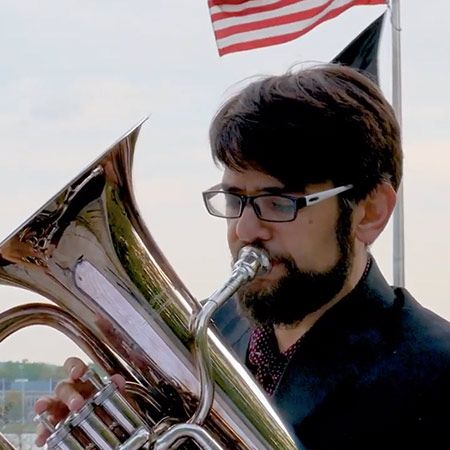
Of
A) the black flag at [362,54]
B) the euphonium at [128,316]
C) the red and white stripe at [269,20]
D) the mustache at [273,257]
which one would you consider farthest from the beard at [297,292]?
the red and white stripe at [269,20]

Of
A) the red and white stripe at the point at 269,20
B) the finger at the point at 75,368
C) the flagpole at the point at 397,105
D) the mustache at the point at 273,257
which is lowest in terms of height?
the flagpole at the point at 397,105

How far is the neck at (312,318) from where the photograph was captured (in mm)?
2424

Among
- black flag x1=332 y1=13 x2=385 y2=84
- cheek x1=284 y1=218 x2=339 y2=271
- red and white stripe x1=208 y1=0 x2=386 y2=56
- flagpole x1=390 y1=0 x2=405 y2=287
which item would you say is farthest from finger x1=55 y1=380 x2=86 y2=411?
red and white stripe x1=208 y1=0 x2=386 y2=56

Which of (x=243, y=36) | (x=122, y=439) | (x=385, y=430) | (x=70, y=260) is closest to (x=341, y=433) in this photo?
(x=385, y=430)

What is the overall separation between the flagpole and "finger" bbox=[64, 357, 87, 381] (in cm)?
299

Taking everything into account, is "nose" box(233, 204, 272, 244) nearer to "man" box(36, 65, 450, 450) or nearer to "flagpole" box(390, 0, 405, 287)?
"man" box(36, 65, 450, 450)

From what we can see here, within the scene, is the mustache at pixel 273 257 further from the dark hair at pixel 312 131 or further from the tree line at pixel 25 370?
the tree line at pixel 25 370

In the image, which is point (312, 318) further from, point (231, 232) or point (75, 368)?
point (75, 368)

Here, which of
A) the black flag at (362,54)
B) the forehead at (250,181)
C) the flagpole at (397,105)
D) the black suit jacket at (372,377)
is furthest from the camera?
the flagpole at (397,105)

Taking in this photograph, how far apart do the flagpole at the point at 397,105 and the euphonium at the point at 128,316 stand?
9.38ft

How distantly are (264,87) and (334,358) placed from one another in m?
0.58

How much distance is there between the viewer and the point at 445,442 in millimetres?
2258

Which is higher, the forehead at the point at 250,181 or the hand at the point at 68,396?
the forehead at the point at 250,181

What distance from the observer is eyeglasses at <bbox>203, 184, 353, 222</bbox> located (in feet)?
7.70
